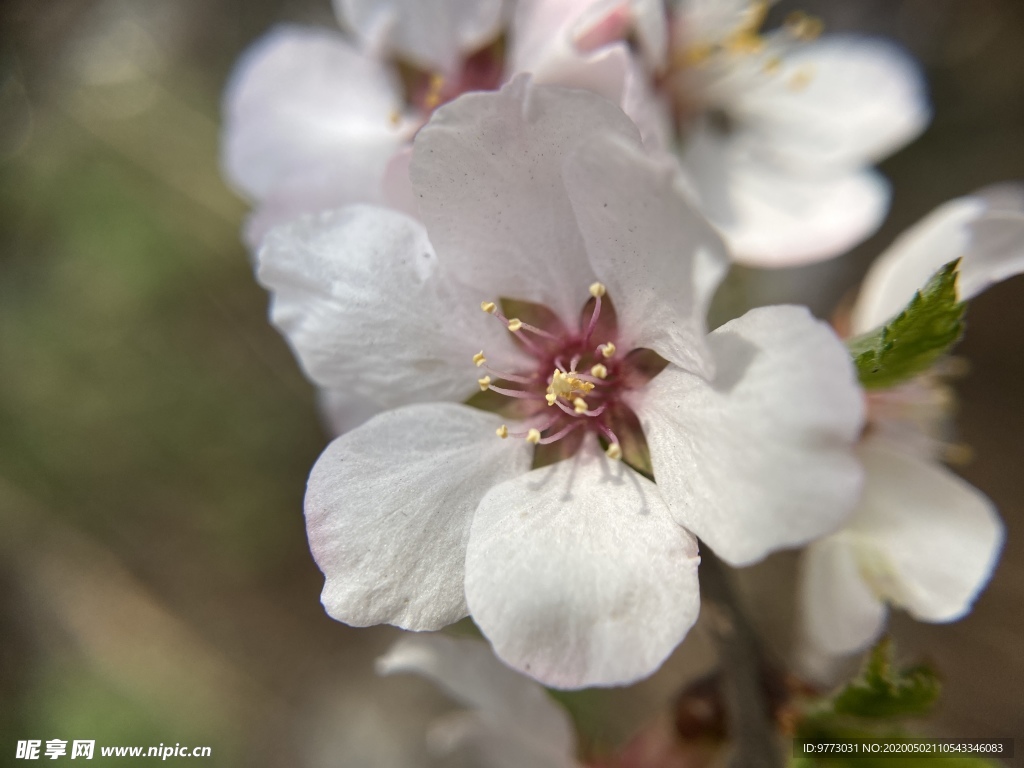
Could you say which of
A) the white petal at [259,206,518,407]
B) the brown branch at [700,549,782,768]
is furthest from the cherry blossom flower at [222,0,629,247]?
the brown branch at [700,549,782,768]

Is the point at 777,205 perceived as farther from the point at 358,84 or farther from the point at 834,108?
the point at 358,84

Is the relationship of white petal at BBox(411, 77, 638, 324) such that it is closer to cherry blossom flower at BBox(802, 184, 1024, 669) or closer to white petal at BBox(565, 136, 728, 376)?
white petal at BBox(565, 136, 728, 376)

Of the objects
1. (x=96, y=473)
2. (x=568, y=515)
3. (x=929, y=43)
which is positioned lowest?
(x=96, y=473)

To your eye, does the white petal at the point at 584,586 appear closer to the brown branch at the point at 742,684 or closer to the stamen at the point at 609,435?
the stamen at the point at 609,435

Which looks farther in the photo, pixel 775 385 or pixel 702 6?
pixel 702 6

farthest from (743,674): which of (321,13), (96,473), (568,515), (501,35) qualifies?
(321,13)

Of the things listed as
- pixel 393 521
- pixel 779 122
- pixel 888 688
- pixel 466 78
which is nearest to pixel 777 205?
pixel 779 122

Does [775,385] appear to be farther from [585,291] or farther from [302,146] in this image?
[302,146]
